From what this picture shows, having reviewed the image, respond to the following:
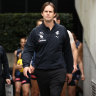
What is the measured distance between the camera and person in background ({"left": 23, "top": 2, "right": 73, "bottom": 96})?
693 centimetres

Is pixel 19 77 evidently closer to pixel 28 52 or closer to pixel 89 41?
pixel 89 41

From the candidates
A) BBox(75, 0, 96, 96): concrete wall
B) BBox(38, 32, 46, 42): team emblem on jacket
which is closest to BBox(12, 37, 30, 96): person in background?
BBox(75, 0, 96, 96): concrete wall

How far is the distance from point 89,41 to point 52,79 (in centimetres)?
337

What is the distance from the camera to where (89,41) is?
33.4ft

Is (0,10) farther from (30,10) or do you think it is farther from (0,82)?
(0,82)

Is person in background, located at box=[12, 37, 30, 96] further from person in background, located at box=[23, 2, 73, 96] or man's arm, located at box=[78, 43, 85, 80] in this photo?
person in background, located at box=[23, 2, 73, 96]

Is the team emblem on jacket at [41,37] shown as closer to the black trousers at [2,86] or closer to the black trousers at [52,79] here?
the black trousers at [52,79]

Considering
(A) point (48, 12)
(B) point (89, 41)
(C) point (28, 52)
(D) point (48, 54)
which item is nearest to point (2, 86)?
(C) point (28, 52)

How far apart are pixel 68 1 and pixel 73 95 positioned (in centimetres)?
507

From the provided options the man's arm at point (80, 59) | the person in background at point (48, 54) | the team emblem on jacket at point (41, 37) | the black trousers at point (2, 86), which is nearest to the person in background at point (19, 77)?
the man's arm at point (80, 59)

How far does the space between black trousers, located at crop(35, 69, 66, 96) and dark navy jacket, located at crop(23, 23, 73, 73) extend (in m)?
0.08

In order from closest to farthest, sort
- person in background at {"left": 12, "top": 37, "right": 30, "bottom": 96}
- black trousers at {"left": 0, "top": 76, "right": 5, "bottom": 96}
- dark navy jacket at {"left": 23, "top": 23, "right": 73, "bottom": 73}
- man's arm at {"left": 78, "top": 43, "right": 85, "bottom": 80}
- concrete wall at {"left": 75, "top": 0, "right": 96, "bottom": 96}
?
dark navy jacket at {"left": 23, "top": 23, "right": 73, "bottom": 73} < black trousers at {"left": 0, "top": 76, "right": 5, "bottom": 96} < concrete wall at {"left": 75, "top": 0, "right": 96, "bottom": 96} < man's arm at {"left": 78, "top": 43, "right": 85, "bottom": 80} < person in background at {"left": 12, "top": 37, "right": 30, "bottom": 96}

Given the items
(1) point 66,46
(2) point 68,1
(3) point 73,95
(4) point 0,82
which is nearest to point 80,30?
(2) point 68,1

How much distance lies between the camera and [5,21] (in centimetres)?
1423
